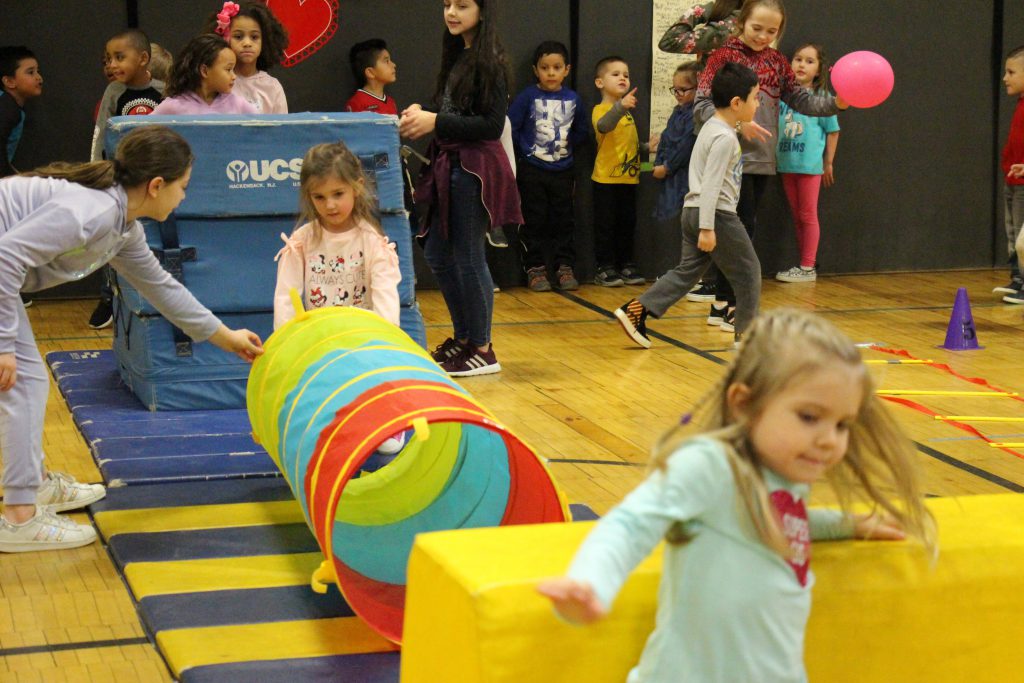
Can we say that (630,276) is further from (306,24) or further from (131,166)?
(131,166)

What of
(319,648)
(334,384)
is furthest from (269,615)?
(334,384)

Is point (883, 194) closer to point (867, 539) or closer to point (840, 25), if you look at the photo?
point (840, 25)

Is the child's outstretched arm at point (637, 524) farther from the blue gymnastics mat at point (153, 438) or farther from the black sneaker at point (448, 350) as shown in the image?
the black sneaker at point (448, 350)

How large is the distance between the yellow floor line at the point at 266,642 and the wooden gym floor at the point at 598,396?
69mm

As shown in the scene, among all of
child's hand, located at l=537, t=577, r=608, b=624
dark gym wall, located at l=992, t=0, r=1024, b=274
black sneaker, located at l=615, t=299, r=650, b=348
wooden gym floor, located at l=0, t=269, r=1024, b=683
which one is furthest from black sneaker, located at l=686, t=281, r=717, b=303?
child's hand, located at l=537, t=577, r=608, b=624

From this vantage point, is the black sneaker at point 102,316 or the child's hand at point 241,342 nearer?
the child's hand at point 241,342

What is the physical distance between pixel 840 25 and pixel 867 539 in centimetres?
733

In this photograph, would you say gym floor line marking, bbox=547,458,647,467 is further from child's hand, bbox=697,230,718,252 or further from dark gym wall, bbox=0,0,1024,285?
dark gym wall, bbox=0,0,1024,285

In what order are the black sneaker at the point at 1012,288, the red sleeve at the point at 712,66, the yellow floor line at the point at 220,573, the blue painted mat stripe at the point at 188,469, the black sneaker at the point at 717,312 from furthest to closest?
the black sneaker at the point at 1012,288 → the black sneaker at the point at 717,312 → the red sleeve at the point at 712,66 → the blue painted mat stripe at the point at 188,469 → the yellow floor line at the point at 220,573

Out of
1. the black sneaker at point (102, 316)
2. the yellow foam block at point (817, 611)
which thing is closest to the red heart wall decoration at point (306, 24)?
the black sneaker at point (102, 316)

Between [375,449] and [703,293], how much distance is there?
4948 millimetres

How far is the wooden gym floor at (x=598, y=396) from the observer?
10.6 feet

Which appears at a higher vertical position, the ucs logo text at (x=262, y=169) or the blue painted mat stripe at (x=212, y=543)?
the ucs logo text at (x=262, y=169)

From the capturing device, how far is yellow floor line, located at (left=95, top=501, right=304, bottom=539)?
12.5ft
